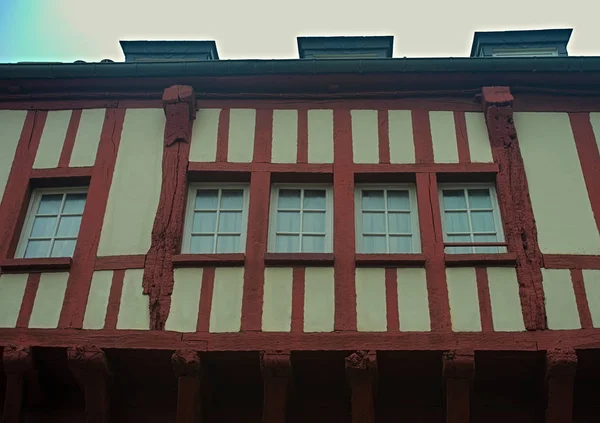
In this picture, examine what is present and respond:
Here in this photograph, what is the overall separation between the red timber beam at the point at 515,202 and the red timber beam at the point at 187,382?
2.84 metres

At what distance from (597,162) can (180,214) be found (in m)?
4.16

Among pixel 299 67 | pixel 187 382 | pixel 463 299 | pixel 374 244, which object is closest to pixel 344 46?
pixel 299 67

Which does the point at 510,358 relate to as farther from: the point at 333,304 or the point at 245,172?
the point at 245,172

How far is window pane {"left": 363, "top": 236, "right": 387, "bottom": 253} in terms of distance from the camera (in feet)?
25.3

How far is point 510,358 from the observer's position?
6820mm

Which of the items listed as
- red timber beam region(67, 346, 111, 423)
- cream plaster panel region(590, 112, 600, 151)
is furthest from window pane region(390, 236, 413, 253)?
red timber beam region(67, 346, 111, 423)

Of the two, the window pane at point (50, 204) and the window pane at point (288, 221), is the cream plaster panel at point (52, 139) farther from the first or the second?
the window pane at point (288, 221)

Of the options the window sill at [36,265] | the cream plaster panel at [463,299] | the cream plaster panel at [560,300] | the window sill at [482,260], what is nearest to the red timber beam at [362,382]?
the cream plaster panel at [463,299]

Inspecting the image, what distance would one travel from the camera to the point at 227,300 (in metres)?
7.20

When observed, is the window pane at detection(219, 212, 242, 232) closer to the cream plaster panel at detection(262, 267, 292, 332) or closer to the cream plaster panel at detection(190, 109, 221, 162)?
the cream plaster panel at detection(190, 109, 221, 162)

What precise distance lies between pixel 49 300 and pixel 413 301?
3.26 metres

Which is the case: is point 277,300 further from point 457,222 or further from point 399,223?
point 457,222

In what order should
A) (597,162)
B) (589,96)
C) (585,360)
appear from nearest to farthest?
(585,360) → (597,162) → (589,96)

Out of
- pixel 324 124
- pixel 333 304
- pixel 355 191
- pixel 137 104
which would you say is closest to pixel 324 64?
pixel 324 124
